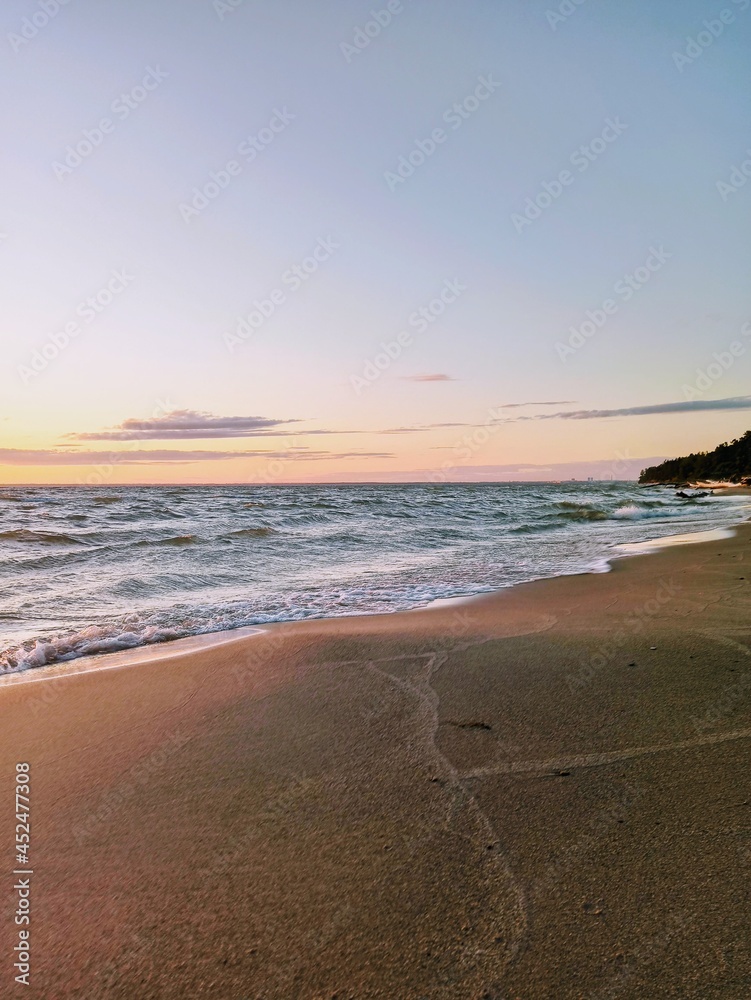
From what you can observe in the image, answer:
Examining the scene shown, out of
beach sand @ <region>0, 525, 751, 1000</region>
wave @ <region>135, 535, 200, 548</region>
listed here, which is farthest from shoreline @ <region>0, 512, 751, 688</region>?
wave @ <region>135, 535, 200, 548</region>

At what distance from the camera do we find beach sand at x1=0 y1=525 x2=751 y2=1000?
194 centimetres

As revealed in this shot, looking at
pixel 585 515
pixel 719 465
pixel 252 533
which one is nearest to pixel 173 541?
pixel 252 533

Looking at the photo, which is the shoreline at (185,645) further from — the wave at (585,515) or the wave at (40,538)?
the wave at (585,515)

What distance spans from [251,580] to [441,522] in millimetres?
14635

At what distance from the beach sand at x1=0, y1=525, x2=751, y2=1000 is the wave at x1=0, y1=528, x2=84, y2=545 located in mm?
14190

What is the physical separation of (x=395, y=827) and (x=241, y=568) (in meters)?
10.1

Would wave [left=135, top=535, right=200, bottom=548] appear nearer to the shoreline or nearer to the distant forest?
the shoreline

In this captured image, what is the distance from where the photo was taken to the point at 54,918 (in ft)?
7.36

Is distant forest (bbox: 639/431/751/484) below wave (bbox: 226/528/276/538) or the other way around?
the other way around

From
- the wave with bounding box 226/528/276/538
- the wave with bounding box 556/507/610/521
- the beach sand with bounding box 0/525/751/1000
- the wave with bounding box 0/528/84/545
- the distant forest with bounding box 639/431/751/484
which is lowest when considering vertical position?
the wave with bounding box 0/528/84/545

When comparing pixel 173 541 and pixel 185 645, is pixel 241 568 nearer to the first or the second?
pixel 173 541

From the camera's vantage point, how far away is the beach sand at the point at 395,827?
1944 millimetres

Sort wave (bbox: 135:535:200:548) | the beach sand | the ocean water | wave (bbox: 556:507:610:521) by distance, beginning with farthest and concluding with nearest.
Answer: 1. wave (bbox: 556:507:610:521)
2. wave (bbox: 135:535:200:548)
3. the ocean water
4. the beach sand

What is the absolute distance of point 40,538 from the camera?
1834 centimetres
